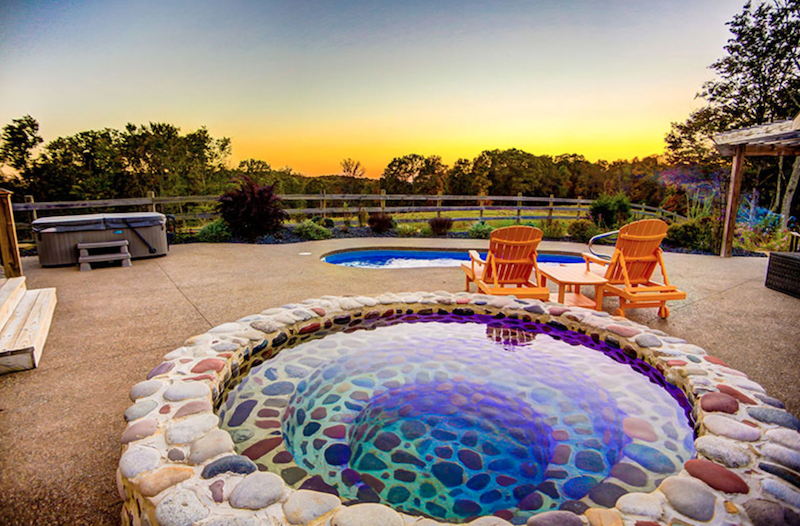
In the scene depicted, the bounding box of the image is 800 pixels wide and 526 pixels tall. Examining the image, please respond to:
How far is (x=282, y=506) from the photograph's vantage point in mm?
1087

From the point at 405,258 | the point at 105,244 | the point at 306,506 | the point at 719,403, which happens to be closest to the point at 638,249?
the point at 719,403

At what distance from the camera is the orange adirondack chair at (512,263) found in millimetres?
3809

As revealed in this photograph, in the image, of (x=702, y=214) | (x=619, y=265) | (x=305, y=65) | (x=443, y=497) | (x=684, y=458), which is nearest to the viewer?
(x=443, y=497)

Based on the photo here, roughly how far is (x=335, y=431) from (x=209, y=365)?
816 millimetres

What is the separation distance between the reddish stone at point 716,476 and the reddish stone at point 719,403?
47 centimetres

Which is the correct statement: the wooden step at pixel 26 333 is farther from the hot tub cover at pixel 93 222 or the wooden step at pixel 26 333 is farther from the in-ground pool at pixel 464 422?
the hot tub cover at pixel 93 222

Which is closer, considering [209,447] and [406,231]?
[209,447]

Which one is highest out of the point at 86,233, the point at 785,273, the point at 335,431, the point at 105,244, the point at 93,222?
the point at 93,222

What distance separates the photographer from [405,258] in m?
8.45

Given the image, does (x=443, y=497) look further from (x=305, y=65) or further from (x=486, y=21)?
(x=305, y=65)

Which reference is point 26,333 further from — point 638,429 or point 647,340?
point 647,340

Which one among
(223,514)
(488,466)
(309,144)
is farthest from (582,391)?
(309,144)

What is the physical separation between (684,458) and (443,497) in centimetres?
113

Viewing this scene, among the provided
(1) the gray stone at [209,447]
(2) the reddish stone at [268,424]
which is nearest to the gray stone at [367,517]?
(1) the gray stone at [209,447]
